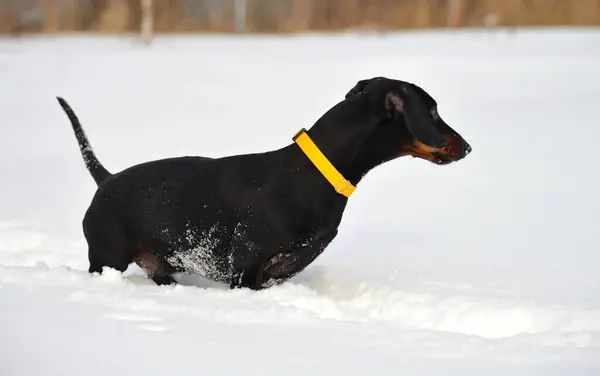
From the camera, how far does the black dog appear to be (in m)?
3.84

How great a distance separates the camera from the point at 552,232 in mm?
5215

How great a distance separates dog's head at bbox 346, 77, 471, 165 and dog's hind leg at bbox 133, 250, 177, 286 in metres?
1.07

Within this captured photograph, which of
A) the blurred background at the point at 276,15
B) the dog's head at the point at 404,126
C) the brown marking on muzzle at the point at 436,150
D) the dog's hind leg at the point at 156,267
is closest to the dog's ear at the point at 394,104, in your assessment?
the dog's head at the point at 404,126

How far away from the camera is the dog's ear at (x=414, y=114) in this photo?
3729mm

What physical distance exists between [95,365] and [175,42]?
35.5 feet

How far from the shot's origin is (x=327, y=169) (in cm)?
385

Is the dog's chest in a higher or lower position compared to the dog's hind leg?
higher

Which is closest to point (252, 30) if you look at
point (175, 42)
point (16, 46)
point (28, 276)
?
point (175, 42)

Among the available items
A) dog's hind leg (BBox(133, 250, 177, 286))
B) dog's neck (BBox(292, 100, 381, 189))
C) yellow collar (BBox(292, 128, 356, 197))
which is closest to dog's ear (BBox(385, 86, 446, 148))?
dog's neck (BBox(292, 100, 381, 189))

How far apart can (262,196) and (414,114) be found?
72cm

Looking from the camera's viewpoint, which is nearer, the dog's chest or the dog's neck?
the dog's neck

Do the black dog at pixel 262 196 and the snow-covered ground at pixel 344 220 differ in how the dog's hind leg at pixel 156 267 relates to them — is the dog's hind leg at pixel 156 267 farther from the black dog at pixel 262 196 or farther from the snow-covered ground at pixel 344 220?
the snow-covered ground at pixel 344 220

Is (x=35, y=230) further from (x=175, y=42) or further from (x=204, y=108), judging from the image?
(x=175, y=42)

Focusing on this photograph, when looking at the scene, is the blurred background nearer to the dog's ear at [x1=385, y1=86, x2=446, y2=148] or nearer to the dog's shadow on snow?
the dog's shadow on snow
